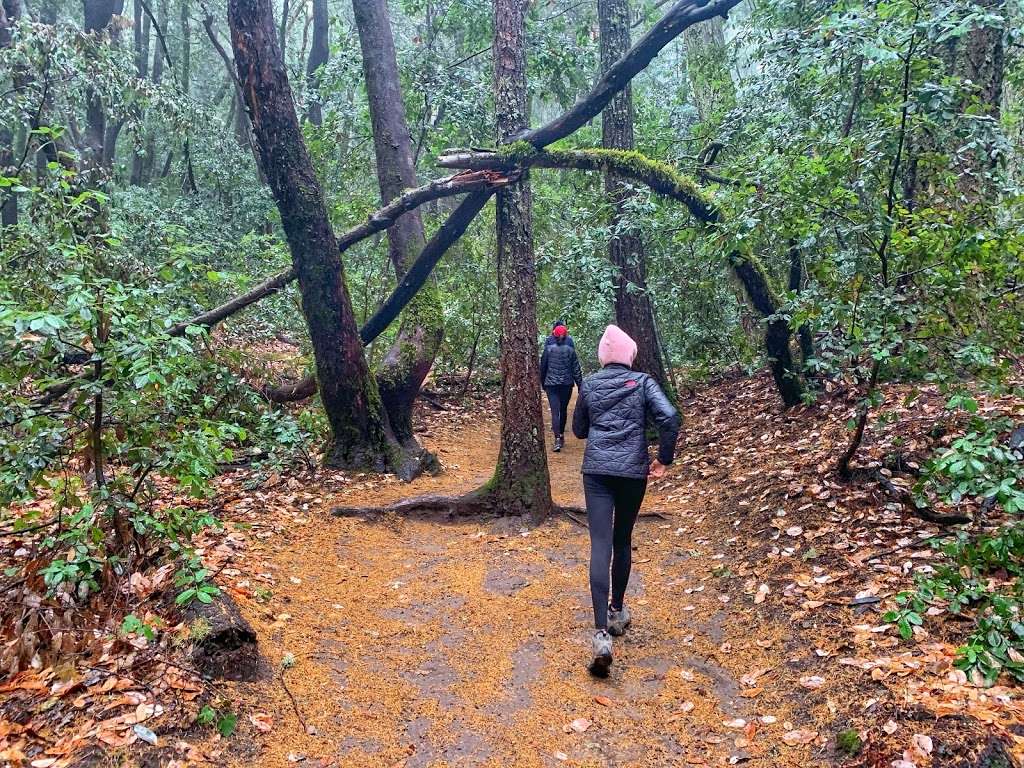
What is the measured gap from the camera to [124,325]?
379 centimetres

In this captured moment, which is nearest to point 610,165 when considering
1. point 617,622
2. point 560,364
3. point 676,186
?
point 676,186

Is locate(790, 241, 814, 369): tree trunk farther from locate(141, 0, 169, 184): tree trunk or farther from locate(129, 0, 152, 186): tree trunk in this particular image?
locate(141, 0, 169, 184): tree trunk

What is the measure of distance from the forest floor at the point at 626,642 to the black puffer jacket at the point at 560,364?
12.3 feet

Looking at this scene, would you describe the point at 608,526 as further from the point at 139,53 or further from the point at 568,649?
the point at 139,53

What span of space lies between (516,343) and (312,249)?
2.66 metres

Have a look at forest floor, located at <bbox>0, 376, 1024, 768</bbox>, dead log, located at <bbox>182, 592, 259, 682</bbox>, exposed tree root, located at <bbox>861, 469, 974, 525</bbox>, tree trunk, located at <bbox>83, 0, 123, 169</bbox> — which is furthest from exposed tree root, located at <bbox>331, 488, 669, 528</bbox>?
tree trunk, located at <bbox>83, 0, 123, 169</bbox>

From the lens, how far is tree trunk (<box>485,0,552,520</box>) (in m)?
6.92

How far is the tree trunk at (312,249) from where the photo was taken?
7.12m

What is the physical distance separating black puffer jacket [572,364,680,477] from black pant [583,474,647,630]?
0.10 metres

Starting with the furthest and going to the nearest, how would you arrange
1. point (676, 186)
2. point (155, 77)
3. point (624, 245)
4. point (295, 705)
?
point (155, 77) < point (624, 245) < point (676, 186) < point (295, 705)

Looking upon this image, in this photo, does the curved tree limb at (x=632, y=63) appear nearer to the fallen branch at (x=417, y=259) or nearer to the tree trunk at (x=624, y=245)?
the fallen branch at (x=417, y=259)

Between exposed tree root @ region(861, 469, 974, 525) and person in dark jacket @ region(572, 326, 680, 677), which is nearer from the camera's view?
person in dark jacket @ region(572, 326, 680, 677)

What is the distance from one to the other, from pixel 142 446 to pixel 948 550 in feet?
14.5

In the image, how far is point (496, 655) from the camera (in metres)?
4.41
